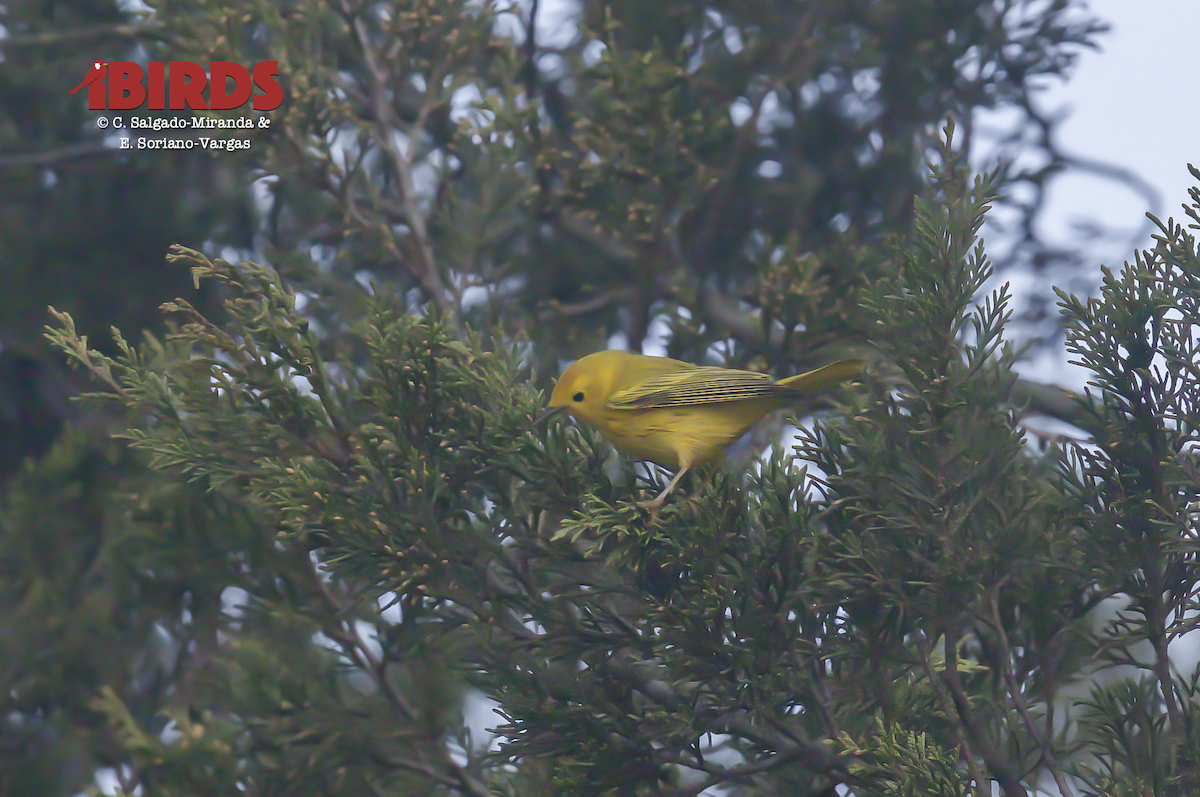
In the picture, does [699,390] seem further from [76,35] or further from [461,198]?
[76,35]

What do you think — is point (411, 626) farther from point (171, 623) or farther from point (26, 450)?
point (26, 450)

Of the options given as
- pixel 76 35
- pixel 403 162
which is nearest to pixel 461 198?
pixel 403 162

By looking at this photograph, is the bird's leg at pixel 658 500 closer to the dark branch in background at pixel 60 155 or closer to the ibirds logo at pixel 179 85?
the ibirds logo at pixel 179 85

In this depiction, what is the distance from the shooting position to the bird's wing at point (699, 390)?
299cm

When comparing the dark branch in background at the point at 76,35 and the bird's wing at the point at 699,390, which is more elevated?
the dark branch in background at the point at 76,35

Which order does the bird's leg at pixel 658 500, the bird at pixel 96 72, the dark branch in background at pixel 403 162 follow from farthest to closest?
1. the bird at pixel 96 72
2. the dark branch in background at pixel 403 162
3. the bird's leg at pixel 658 500

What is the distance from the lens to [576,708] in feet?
8.59

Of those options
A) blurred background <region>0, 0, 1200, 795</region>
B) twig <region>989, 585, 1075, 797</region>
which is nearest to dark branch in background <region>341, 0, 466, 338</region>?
blurred background <region>0, 0, 1200, 795</region>

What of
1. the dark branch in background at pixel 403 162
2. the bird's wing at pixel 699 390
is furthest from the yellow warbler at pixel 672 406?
the dark branch in background at pixel 403 162

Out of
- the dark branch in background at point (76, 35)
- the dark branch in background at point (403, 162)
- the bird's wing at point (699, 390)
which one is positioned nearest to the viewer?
the bird's wing at point (699, 390)

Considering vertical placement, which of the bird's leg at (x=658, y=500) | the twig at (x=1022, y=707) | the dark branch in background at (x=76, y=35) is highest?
the dark branch in background at (x=76, y=35)

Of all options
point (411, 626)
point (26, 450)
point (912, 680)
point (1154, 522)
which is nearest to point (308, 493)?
point (411, 626)

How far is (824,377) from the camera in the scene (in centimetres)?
289

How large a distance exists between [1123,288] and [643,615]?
1.50 m
